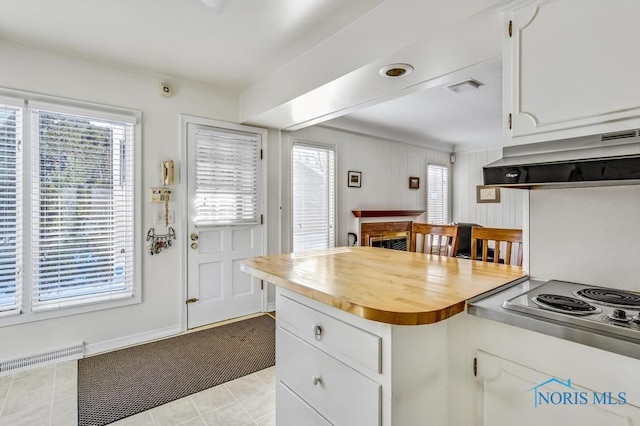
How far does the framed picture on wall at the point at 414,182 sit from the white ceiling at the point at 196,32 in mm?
2213

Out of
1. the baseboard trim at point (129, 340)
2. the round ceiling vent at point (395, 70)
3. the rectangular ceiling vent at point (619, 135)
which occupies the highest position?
the round ceiling vent at point (395, 70)

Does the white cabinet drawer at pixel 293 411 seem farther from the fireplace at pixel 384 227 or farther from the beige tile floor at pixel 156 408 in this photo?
the fireplace at pixel 384 227

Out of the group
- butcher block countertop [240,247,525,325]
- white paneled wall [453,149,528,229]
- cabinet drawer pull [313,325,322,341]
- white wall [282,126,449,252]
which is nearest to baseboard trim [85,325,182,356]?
white wall [282,126,449,252]

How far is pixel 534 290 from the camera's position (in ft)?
4.37

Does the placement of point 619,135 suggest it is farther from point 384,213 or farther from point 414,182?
point 414,182

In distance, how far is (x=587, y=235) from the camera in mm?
1415

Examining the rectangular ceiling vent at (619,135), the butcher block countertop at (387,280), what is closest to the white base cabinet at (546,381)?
the butcher block countertop at (387,280)

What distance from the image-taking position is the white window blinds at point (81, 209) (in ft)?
8.14

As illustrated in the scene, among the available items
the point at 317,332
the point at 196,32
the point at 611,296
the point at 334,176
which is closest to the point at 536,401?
the point at 611,296

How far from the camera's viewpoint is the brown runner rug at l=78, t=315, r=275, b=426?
2008 millimetres

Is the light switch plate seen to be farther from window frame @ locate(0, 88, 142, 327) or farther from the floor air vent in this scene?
the floor air vent

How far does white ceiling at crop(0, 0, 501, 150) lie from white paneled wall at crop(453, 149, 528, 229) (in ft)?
9.27

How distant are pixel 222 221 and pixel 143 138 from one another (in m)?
1.09

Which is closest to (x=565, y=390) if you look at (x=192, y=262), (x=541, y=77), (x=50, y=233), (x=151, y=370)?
(x=541, y=77)
